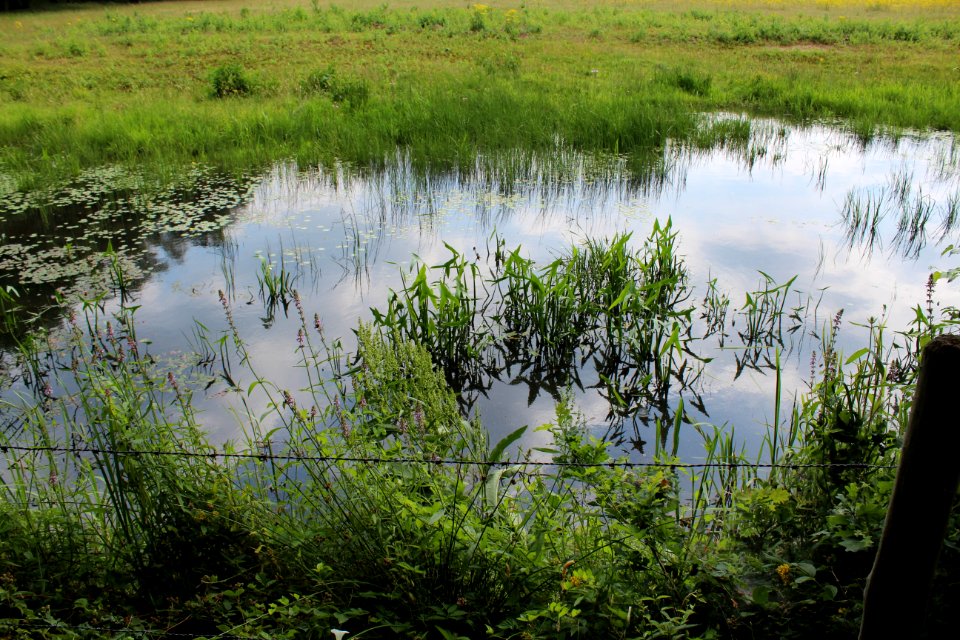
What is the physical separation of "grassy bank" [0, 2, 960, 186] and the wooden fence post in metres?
7.40

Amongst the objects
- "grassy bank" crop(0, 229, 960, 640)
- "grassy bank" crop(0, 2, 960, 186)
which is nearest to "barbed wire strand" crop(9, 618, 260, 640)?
"grassy bank" crop(0, 229, 960, 640)

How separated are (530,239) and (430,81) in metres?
→ 6.65

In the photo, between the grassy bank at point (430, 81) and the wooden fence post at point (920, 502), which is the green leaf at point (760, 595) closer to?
the wooden fence post at point (920, 502)

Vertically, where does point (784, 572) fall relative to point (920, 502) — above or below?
below

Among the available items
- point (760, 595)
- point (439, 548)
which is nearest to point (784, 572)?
point (760, 595)

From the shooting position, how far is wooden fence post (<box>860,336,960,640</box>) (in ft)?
4.97

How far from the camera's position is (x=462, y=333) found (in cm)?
460

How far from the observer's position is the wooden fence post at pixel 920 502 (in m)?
1.51

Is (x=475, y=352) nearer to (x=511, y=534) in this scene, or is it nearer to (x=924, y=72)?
(x=511, y=534)

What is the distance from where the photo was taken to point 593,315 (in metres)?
4.97

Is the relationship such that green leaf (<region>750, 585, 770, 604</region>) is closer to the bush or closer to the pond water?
the pond water

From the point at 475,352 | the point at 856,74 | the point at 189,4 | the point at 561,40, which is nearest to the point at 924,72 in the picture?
the point at 856,74

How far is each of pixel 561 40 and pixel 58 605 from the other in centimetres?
1667

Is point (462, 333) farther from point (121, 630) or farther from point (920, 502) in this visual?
point (920, 502)
